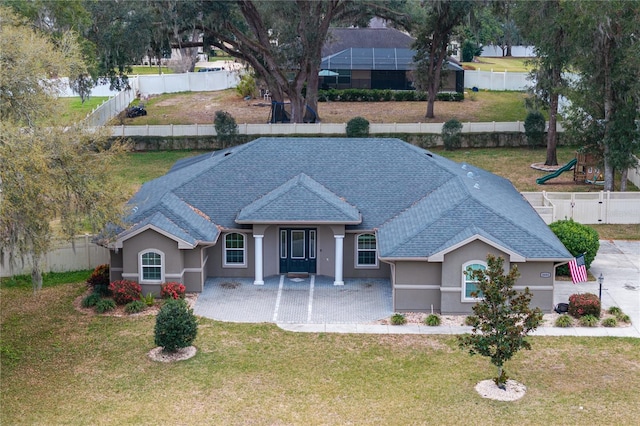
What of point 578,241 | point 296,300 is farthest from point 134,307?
point 578,241

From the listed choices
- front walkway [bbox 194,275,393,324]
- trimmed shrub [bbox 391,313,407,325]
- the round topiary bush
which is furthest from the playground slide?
trimmed shrub [bbox 391,313,407,325]

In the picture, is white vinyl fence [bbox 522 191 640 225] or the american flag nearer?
the american flag

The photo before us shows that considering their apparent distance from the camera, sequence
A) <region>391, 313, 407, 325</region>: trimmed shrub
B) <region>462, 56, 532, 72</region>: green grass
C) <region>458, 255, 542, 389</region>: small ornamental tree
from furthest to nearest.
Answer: <region>462, 56, 532, 72</region>: green grass → <region>391, 313, 407, 325</region>: trimmed shrub → <region>458, 255, 542, 389</region>: small ornamental tree

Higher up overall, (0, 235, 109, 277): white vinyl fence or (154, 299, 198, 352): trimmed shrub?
(0, 235, 109, 277): white vinyl fence

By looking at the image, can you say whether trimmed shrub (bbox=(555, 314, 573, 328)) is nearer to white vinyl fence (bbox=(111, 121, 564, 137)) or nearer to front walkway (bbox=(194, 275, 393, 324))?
front walkway (bbox=(194, 275, 393, 324))

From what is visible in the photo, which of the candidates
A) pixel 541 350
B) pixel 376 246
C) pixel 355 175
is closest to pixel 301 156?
pixel 355 175

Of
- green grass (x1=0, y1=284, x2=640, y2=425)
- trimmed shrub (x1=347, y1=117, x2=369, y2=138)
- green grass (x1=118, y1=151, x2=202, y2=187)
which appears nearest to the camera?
green grass (x1=0, y1=284, x2=640, y2=425)

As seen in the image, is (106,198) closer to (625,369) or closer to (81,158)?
(81,158)

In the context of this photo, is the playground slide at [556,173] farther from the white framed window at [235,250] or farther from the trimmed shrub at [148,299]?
the trimmed shrub at [148,299]
